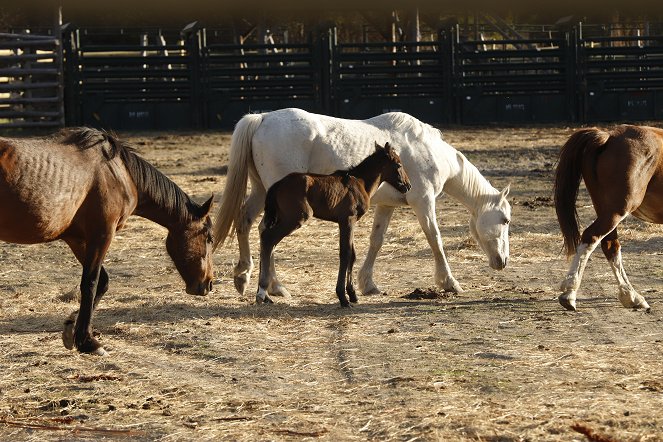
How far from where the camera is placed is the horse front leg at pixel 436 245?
8.73m

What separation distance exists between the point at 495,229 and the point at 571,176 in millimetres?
1169

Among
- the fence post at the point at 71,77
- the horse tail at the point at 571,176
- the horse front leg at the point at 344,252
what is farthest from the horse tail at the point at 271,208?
the fence post at the point at 71,77

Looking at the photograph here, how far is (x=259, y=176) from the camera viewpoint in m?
8.88

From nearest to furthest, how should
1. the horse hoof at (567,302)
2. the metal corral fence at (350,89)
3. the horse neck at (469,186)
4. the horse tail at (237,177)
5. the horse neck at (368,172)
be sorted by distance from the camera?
the horse hoof at (567,302) < the horse neck at (368,172) < the horse tail at (237,177) < the horse neck at (469,186) < the metal corral fence at (350,89)

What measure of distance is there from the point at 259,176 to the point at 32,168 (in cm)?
291

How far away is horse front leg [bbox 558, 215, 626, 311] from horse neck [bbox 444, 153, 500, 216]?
1.47m

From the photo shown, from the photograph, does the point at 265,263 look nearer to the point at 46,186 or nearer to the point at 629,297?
the point at 46,186

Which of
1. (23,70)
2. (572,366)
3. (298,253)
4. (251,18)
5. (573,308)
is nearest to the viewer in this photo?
(572,366)

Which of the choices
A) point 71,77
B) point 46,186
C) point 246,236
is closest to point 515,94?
point 71,77

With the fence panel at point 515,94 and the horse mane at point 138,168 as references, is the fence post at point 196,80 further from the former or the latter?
the horse mane at point 138,168

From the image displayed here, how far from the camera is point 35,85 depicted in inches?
906

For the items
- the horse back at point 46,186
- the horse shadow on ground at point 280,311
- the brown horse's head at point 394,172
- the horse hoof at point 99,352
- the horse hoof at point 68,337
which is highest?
the horse back at point 46,186

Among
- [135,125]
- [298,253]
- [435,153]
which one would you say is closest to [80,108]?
[135,125]

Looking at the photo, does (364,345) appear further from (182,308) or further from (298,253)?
(298,253)
